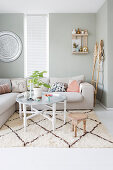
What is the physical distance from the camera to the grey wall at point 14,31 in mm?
4531

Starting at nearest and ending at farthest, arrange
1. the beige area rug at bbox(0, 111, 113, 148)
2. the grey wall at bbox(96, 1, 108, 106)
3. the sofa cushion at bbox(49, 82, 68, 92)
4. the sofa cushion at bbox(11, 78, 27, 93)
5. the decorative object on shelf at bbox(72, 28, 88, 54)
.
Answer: the beige area rug at bbox(0, 111, 113, 148), the grey wall at bbox(96, 1, 108, 106), the sofa cushion at bbox(49, 82, 68, 92), the sofa cushion at bbox(11, 78, 27, 93), the decorative object on shelf at bbox(72, 28, 88, 54)

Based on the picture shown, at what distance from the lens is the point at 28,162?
1695 millimetres

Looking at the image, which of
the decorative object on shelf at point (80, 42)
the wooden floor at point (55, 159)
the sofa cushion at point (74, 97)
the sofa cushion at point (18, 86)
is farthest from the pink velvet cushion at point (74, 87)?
the wooden floor at point (55, 159)

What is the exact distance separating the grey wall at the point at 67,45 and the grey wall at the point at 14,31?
0.87 m

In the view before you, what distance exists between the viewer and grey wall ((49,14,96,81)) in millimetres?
4566

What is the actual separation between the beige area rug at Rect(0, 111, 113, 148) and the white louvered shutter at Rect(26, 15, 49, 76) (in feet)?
7.14

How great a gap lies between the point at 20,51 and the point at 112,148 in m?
3.64

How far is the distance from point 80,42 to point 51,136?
3147 mm

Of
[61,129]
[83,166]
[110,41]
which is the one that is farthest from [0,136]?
[110,41]

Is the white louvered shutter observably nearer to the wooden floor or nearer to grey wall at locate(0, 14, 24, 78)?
grey wall at locate(0, 14, 24, 78)

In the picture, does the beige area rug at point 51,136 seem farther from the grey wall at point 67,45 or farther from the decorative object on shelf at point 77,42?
the decorative object on shelf at point 77,42

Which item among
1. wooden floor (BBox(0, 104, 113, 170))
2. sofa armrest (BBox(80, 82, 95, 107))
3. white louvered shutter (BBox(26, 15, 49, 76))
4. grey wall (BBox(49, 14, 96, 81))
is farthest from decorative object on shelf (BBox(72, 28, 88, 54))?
wooden floor (BBox(0, 104, 113, 170))

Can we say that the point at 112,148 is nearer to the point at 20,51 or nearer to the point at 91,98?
the point at 91,98

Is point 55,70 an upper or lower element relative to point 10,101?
upper
